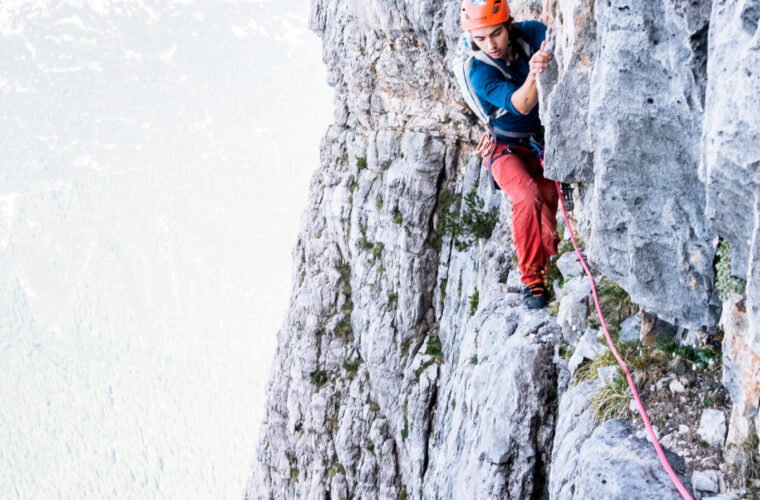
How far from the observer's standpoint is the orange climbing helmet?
7.02 meters

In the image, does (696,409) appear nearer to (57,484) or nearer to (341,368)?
(341,368)

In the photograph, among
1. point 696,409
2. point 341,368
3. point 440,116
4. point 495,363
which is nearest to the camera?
point 696,409

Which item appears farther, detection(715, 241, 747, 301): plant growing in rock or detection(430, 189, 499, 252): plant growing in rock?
detection(430, 189, 499, 252): plant growing in rock

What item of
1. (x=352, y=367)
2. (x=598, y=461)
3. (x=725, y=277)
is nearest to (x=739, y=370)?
(x=725, y=277)

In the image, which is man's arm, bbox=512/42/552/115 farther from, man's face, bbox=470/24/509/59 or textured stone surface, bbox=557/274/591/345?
textured stone surface, bbox=557/274/591/345

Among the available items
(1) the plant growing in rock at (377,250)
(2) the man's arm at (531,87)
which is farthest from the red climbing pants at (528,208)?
(1) the plant growing in rock at (377,250)

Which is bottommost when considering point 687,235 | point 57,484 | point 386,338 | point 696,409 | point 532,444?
point 57,484

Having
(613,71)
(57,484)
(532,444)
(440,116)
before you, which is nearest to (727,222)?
(613,71)

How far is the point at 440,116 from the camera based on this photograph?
21.2 meters

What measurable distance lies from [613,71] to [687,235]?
4.87 feet

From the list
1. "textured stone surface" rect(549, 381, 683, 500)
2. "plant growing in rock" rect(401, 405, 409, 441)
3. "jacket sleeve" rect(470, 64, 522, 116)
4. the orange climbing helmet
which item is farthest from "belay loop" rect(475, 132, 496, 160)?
"plant growing in rock" rect(401, 405, 409, 441)

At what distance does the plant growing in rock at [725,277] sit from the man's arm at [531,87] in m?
3.05

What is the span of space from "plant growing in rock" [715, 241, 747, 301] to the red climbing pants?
3453mm

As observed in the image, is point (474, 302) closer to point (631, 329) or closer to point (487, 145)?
point (487, 145)
